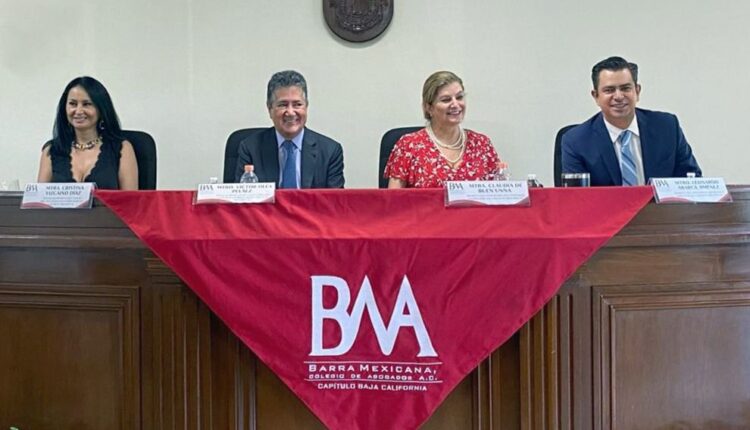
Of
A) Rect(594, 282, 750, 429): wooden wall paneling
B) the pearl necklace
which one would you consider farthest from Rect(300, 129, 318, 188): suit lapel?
Rect(594, 282, 750, 429): wooden wall paneling

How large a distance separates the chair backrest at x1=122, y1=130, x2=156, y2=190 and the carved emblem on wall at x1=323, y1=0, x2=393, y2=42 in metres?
1.14

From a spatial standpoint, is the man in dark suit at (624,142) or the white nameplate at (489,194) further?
the man in dark suit at (624,142)

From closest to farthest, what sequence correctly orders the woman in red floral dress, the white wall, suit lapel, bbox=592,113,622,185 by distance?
suit lapel, bbox=592,113,622,185 → the woman in red floral dress → the white wall

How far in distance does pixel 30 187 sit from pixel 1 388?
523mm

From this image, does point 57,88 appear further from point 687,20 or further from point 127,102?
point 687,20

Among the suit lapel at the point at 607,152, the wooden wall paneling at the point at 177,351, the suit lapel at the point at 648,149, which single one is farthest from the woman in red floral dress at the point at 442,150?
the wooden wall paneling at the point at 177,351

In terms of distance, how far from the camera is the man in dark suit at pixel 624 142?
70.2 inches

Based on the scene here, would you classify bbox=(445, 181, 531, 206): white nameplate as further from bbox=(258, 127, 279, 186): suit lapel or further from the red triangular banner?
bbox=(258, 127, 279, 186): suit lapel

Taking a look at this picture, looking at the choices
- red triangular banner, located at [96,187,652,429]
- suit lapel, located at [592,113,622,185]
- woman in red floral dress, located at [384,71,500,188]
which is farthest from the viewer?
woman in red floral dress, located at [384,71,500,188]

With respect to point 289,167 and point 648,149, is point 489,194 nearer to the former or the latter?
point 648,149

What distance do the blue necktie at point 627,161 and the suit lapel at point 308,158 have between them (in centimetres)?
105

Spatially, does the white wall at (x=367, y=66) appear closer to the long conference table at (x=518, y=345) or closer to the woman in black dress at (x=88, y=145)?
the woman in black dress at (x=88, y=145)

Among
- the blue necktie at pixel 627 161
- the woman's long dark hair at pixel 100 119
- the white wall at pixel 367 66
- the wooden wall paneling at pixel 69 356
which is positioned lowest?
the wooden wall paneling at pixel 69 356

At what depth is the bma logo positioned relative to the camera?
131 cm
